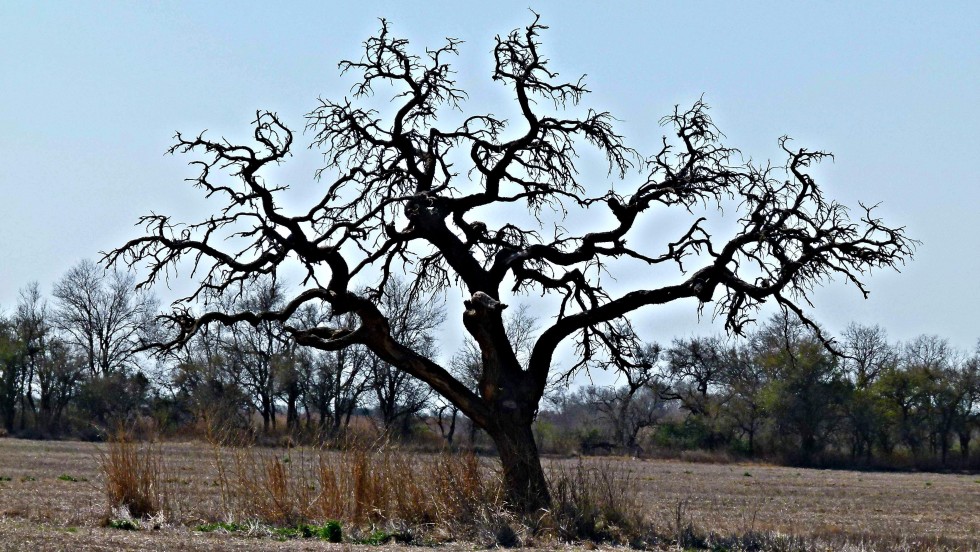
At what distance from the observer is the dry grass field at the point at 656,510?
13203 mm

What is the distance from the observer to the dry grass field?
13.2 meters

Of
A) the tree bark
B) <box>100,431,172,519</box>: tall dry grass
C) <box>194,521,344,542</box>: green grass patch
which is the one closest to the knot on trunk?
the tree bark

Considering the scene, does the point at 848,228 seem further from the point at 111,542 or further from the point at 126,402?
the point at 126,402

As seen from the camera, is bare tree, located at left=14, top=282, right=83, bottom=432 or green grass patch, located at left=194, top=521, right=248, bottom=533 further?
bare tree, located at left=14, top=282, right=83, bottom=432

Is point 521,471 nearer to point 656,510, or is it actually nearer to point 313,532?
point 313,532

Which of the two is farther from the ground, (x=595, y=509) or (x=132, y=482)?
(x=132, y=482)

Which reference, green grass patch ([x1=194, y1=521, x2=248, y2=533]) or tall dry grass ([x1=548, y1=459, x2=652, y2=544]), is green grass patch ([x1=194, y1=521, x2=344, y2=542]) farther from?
tall dry grass ([x1=548, y1=459, x2=652, y2=544])

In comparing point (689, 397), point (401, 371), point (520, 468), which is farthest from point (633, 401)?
point (520, 468)

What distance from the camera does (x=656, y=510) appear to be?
2098 centimetres

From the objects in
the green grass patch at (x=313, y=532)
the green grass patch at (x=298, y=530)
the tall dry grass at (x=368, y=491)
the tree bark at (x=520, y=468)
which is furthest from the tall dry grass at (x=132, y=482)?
the tree bark at (x=520, y=468)

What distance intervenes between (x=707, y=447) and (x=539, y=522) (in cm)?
5112

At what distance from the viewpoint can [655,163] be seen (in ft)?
57.5

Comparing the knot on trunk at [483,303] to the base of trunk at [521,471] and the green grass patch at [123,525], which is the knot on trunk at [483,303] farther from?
the green grass patch at [123,525]

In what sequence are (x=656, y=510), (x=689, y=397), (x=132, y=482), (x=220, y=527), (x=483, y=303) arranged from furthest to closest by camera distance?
(x=689, y=397) → (x=656, y=510) → (x=132, y=482) → (x=483, y=303) → (x=220, y=527)
